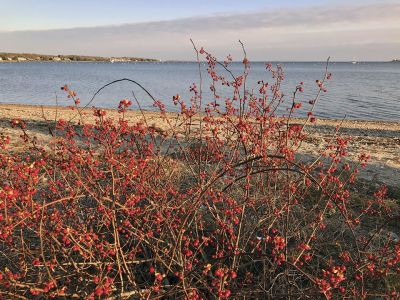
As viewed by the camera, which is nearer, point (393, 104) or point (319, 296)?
point (319, 296)

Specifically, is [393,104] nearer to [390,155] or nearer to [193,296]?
[390,155]

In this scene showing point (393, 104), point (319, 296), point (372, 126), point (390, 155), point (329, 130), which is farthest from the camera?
point (393, 104)

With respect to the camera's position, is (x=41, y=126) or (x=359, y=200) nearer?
(x=359, y=200)

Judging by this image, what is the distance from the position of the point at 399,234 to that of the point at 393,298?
3530mm

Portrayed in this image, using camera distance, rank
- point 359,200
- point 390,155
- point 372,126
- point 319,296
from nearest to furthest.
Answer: point 319,296 → point 359,200 → point 390,155 → point 372,126

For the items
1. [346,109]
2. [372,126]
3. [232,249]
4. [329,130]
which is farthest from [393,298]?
[346,109]

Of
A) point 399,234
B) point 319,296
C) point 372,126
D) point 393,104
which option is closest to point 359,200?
point 399,234

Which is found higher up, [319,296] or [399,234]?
[319,296]

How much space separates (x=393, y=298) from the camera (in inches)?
115

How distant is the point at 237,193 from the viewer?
19.9ft

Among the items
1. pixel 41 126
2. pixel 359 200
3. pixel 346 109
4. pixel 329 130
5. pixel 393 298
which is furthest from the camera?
pixel 346 109

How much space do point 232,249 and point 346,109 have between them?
1196 inches

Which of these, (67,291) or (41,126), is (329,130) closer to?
(41,126)

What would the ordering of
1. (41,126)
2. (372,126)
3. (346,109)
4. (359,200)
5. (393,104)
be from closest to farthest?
(359,200) → (41,126) → (372,126) → (346,109) → (393,104)
